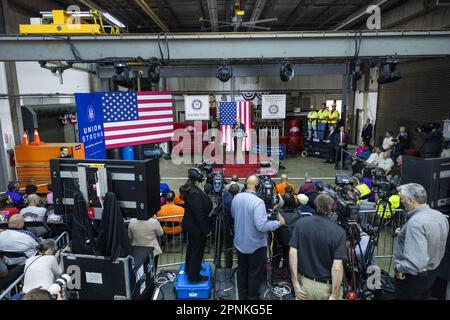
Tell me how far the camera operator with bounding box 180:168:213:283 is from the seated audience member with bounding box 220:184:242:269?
31.8 inches

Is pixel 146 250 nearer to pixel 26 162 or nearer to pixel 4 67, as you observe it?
pixel 26 162

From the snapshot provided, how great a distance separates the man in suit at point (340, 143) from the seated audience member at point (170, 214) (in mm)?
8513

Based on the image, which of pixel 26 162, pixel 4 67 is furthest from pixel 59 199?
pixel 4 67

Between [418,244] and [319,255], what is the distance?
0.95 meters

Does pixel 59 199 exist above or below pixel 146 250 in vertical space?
above

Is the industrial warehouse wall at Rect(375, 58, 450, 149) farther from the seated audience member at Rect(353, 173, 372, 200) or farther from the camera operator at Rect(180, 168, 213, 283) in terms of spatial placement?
the camera operator at Rect(180, 168, 213, 283)

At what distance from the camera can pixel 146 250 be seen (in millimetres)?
3396

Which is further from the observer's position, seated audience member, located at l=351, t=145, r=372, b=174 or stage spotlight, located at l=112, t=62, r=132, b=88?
seated audience member, located at l=351, t=145, r=372, b=174

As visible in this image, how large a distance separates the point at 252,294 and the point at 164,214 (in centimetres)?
220

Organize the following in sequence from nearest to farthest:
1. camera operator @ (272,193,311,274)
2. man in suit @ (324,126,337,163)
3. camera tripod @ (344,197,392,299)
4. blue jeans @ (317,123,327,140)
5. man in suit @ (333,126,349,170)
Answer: camera tripod @ (344,197,392,299)
camera operator @ (272,193,311,274)
man in suit @ (333,126,349,170)
man in suit @ (324,126,337,163)
blue jeans @ (317,123,327,140)

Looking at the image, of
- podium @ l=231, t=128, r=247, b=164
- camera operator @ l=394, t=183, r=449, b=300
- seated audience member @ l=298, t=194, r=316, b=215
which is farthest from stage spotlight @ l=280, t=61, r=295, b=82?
podium @ l=231, t=128, r=247, b=164

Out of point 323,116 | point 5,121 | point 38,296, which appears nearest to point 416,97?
point 323,116

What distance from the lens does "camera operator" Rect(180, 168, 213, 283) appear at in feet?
12.2

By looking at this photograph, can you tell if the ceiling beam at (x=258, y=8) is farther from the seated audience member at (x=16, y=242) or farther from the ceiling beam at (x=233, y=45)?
the seated audience member at (x=16, y=242)
